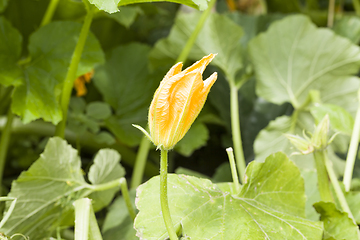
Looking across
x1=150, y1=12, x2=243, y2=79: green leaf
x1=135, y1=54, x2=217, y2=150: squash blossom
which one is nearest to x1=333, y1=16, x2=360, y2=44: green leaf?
x1=150, y1=12, x2=243, y2=79: green leaf

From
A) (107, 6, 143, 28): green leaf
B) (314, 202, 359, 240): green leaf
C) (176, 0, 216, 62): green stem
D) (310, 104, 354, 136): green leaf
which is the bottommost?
(314, 202, 359, 240): green leaf

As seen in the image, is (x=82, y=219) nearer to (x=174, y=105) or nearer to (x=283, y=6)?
(x=174, y=105)

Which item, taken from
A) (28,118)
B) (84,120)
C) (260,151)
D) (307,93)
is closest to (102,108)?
(84,120)

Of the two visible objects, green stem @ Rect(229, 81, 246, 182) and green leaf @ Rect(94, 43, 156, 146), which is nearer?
green stem @ Rect(229, 81, 246, 182)

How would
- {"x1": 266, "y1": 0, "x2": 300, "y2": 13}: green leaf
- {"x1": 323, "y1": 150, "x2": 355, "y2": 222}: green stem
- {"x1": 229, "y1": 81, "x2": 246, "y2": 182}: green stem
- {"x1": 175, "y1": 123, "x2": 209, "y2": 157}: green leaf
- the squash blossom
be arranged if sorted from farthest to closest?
{"x1": 266, "y1": 0, "x2": 300, "y2": 13}: green leaf
{"x1": 175, "y1": 123, "x2": 209, "y2": 157}: green leaf
{"x1": 229, "y1": 81, "x2": 246, "y2": 182}: green stem
{"x1": 323, "y1": 150, "x2": 355, "y2": 222}: green stem
the squash blossom

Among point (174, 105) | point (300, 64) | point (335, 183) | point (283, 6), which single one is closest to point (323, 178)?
point (335, 183)

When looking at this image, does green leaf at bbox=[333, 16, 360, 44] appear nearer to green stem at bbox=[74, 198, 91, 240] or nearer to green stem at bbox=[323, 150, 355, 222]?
green stem at bbox=[323, 150, 355, 222]
